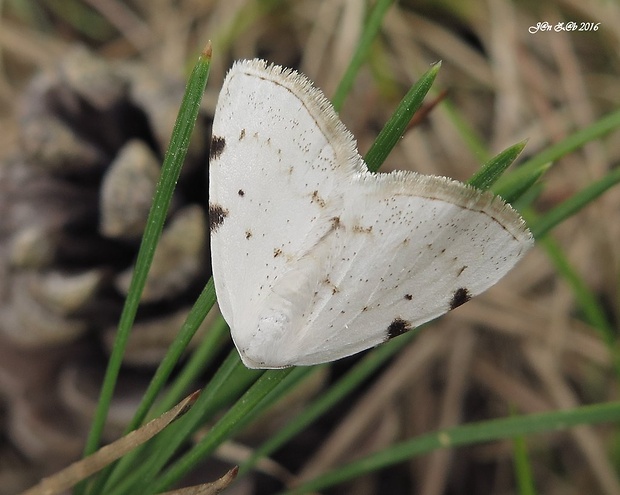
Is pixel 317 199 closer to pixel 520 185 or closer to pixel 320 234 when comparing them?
pixel 320 234

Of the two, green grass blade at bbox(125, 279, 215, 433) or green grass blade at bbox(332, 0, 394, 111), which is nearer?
green grass blade at bbox(125, 279, 215, 433)

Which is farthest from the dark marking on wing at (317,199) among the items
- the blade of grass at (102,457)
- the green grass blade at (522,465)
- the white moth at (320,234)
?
the green grass blade at (522,465)

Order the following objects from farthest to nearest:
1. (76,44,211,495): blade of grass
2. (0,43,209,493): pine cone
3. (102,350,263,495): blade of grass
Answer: (0,43,209,493): pine cone
(102,350,263,495): blade of grass
(76,44,211,495): blade of grass

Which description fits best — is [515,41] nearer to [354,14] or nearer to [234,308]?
[354,14]

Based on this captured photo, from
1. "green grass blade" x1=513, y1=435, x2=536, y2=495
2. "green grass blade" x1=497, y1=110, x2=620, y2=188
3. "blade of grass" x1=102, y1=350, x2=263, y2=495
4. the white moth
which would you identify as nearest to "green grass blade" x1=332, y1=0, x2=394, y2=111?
the white moth

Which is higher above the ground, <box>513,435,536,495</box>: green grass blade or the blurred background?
the blurred background

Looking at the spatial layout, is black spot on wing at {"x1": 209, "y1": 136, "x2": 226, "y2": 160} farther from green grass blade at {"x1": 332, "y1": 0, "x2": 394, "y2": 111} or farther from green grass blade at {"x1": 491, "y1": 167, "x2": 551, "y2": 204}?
green grass blade at {"x1": 491, "y1": 167, "x2": 551, "y2": 204}
